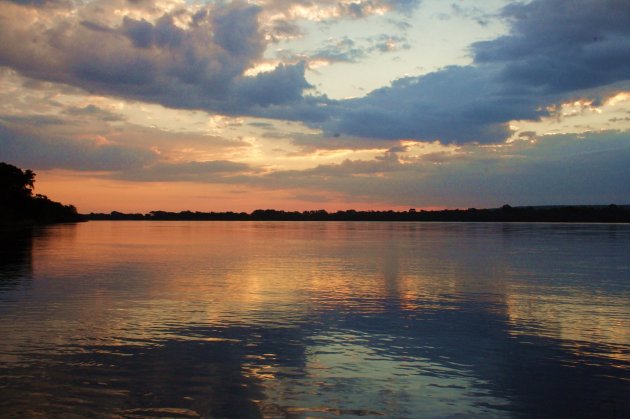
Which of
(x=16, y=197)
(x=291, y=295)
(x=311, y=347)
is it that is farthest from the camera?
(x=16, y=197)

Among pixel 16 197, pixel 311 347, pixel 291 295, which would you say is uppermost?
pixel 16 197

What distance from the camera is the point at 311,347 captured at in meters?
17.5

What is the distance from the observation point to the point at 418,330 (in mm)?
20344

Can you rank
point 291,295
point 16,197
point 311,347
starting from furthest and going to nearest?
point 16,197
point 291,295
point 311,347

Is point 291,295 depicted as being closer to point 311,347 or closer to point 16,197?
point 311,347

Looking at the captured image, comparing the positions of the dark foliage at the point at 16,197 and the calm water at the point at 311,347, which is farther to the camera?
the dark foliage at the point at 16,197

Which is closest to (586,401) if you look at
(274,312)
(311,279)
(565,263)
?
(274,312)

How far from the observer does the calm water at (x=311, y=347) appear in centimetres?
1234

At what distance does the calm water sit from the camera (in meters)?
12.3

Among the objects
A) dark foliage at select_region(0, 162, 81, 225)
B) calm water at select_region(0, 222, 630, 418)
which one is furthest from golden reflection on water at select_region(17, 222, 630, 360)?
dark foliage at select_region(0, 162, 81, 225)

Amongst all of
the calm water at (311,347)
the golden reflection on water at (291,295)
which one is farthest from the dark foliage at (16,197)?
the calm water at (311,347)

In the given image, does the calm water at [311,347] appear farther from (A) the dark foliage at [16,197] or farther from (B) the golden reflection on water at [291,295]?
(A) the dark foliage at [16,197]

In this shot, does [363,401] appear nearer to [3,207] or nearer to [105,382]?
[105,382]

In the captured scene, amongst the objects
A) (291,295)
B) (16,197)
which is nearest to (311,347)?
(291,295)
